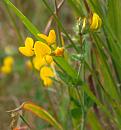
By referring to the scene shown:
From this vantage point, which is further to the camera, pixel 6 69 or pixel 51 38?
pixel 6 69

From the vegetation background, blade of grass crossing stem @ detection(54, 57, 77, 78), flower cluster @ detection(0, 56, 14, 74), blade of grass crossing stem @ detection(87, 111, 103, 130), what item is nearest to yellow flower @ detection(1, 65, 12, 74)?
flower cluster @ detection(0, 56, 14, 74)

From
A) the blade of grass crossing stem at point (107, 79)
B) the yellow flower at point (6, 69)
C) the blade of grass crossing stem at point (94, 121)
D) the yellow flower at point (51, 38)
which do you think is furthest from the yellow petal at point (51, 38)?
the yellow flower at point (6, 69)

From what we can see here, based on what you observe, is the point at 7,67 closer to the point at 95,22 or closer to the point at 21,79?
the point at 21,79

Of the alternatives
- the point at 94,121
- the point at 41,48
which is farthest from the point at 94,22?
the point at 94,121

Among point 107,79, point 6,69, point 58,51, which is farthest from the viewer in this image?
point 6,69

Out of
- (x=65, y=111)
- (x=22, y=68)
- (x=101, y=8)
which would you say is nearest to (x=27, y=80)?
(x=22, y=68)

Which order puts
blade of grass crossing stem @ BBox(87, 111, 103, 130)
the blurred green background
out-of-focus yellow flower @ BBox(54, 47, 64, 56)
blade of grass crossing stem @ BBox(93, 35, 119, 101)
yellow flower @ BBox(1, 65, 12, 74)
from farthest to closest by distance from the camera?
1. yellow flower @ BBox(1, 65, 12, 74)
2. the blurred green background
3. blade of grass crossing stem @ BBox(87, 111, 103, 130)
4. blade of grass crossing stem @ BBox(93, 35, 119, 101)
5. out-of-focus yellow flower @ BBox(54, 47, 64, 56)

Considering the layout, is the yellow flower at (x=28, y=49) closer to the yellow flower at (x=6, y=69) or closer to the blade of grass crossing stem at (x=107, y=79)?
the blade of grass crossing stem at (x=107, y=79)

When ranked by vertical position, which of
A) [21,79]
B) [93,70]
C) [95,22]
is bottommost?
[21,79]

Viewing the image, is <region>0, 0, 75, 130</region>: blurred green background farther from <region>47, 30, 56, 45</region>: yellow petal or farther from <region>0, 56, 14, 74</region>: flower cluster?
<region>47, 30, 56, 45</region>: yellow petal

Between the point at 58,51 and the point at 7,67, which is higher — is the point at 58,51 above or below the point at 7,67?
above
